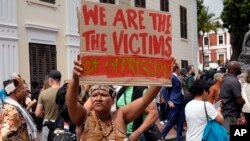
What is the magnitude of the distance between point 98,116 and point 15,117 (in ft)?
6.41

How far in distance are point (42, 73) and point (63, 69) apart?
1227 millimetres

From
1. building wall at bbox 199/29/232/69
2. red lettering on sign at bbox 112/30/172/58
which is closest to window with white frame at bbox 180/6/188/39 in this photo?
red lettering on sign at bbox 112/30/172/58

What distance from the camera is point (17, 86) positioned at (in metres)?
6.26

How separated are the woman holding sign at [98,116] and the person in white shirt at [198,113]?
8.09 ft

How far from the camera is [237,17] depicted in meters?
40.2

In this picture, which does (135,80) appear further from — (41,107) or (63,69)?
(63,69)

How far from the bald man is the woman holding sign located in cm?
454

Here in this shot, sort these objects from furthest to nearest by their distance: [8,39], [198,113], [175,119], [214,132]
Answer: [8,39] < [175,119] < [198,113] < [214,132]

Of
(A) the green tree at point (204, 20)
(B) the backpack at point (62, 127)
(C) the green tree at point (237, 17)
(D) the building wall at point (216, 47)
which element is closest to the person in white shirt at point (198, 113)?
(B) the backpack at point (62, 127)

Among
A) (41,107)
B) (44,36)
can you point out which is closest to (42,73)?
(44,36)

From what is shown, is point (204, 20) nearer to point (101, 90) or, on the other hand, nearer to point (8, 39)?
point (8, 39)

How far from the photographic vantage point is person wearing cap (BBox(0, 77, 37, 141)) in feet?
19.0

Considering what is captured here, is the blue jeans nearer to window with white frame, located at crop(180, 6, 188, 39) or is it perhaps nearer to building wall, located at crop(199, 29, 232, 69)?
window with white frame, located at crop(180, 6, 188, 39)

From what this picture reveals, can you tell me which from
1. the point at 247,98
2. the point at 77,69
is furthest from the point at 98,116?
the point at 247,98
